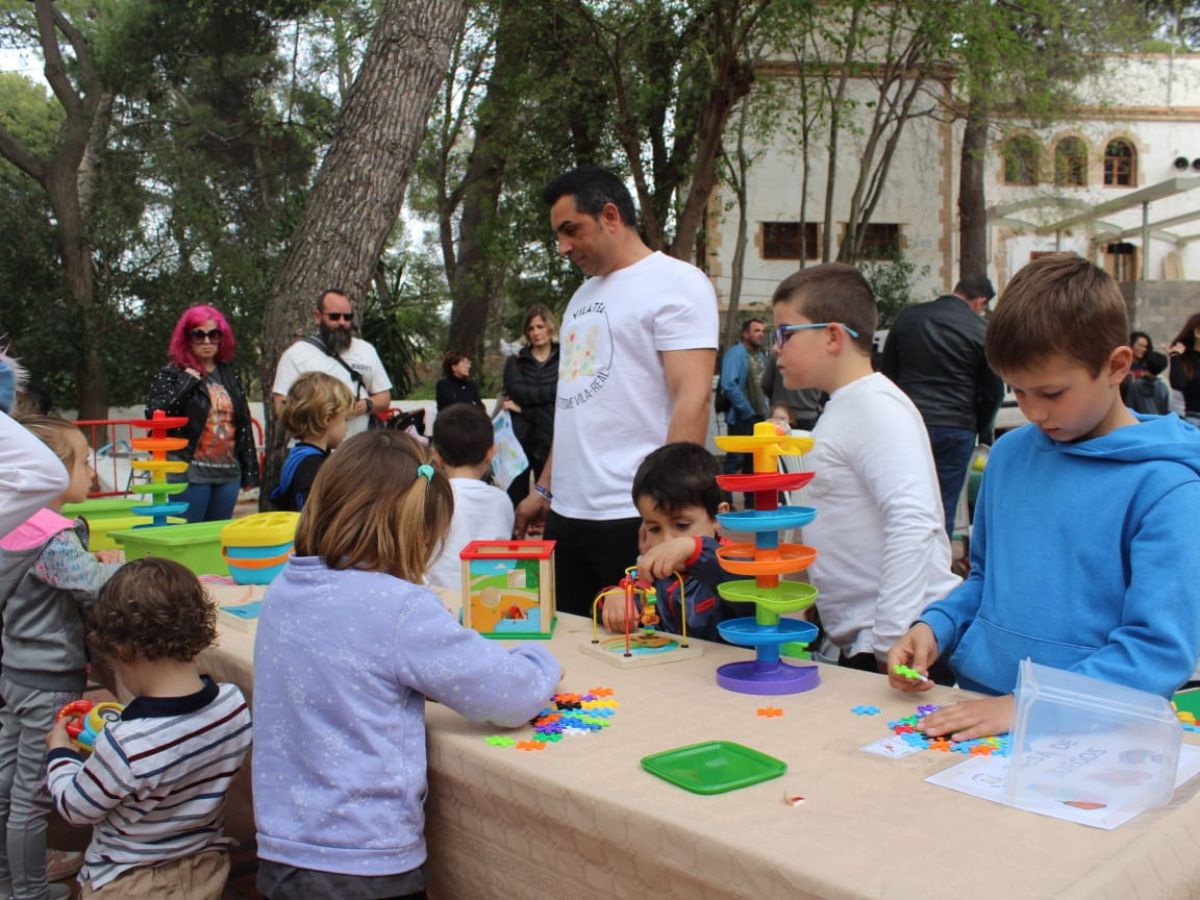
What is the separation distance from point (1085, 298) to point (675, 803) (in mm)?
961

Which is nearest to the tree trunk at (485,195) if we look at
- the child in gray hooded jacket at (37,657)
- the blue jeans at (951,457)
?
the blue jeans at (951,457)

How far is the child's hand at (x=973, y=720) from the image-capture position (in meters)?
1.60

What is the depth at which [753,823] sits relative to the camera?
1334 mm

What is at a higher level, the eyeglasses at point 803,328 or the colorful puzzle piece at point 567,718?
the eyeglasses at point 803,328

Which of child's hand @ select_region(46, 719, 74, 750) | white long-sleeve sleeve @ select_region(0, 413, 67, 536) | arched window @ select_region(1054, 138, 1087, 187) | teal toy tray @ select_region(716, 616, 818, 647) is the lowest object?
child's hand @ select_region(46, 719, 74, 750)

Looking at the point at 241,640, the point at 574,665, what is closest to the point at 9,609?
the point at 241,640

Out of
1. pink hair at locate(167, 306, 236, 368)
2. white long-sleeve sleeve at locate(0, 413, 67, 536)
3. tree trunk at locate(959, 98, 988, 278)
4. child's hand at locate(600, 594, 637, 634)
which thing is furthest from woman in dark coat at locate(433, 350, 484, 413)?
Result: tree trunk at locate(959, 98, 988, 278)

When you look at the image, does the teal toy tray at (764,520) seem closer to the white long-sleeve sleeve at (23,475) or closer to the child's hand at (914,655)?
the child's hand at (914,655)

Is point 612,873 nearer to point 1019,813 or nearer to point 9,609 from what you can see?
point 1019,813

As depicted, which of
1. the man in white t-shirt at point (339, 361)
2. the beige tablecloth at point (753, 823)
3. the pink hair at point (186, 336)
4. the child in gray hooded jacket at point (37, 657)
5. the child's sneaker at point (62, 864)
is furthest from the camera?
the man in white t-shirt at point (339, 361)

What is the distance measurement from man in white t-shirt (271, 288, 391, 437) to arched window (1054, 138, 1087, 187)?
25.2m

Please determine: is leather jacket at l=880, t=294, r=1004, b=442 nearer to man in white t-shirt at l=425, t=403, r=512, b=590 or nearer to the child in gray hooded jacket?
man in white t-shirt at l=425, t=403, r=512, b=590

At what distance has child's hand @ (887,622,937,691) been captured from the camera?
179 centimetres

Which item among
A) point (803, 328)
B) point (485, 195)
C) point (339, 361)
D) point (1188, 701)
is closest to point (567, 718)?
point (803, 328)
